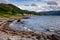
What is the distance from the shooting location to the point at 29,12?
176875 mm

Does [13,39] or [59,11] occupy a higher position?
[13,39]

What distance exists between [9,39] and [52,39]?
5180mm

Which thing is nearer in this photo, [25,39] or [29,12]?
[25,39]

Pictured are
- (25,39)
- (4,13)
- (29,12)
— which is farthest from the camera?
(29,12)

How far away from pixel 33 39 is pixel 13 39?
283 cm

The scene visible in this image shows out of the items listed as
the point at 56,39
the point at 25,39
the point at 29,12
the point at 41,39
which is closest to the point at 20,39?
the point at 25,39

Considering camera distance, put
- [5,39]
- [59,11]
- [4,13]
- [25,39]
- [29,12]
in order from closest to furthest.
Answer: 1. [5,39]
2. [25,39]
3. [4,13]
4. [29,12]
5. [59,11]

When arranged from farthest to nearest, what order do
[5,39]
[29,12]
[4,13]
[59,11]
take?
[59,11]
[29,12]
[4,13]
[5,39]

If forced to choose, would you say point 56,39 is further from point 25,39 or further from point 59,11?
point 59,11

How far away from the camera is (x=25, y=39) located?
25.8m

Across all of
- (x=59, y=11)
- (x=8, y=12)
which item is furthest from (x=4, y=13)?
(x=59, y=11)

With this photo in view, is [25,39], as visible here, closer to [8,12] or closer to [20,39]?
[20,39]

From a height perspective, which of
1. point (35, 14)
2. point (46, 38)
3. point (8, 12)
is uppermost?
point (46, 38)

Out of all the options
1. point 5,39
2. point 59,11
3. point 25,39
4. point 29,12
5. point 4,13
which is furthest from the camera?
point 59,11
